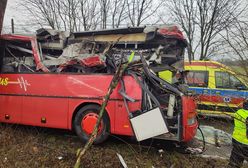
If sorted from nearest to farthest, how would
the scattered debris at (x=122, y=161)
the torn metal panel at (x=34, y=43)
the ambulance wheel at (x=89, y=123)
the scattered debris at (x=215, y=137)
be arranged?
the scattered debris at (x=122, y=161) → the ambulance wheel at (x=89, y=123) → the torn metal panel at (x=34, y=43) → the scattered debris at (x=215, y=137)

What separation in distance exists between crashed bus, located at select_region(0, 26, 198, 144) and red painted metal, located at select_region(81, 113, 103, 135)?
0.02 metres

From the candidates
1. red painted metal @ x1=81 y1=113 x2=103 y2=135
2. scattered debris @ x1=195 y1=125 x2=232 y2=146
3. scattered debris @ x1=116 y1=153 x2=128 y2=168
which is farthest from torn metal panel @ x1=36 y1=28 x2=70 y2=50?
scattered debris @ x1=195 y1=125 x2=232 y2=146

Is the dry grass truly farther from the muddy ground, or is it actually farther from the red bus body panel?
the red bus body panel

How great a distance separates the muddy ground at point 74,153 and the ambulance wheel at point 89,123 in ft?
0.80

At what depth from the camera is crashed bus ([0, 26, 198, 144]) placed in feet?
20.5

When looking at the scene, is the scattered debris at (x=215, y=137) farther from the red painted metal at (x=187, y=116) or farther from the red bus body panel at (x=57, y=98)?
the red bus body panel at (x=57, y=98)

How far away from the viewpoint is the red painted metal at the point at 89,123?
268 inches

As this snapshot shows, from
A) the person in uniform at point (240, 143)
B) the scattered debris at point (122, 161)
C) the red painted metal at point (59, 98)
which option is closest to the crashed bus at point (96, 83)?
the red painted metal at point (59, 98)

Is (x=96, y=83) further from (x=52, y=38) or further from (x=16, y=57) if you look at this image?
(x=16, y=57)

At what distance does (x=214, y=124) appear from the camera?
10.4 meters

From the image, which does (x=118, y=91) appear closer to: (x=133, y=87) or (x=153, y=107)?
(x=133, y=87)

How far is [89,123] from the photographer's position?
6855mm

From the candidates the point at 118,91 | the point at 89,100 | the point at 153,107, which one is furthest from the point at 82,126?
the point at 153,107

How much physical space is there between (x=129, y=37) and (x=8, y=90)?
3.37m
